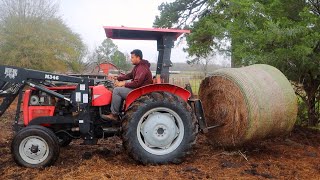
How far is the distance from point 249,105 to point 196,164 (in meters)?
1.24

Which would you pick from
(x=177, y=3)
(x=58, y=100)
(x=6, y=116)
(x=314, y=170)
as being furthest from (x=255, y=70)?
(x=177, y=3)

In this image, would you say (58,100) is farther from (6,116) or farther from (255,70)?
(6,116)

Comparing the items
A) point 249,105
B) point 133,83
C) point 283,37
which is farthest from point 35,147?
point 283,37

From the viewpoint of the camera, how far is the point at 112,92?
5.94m

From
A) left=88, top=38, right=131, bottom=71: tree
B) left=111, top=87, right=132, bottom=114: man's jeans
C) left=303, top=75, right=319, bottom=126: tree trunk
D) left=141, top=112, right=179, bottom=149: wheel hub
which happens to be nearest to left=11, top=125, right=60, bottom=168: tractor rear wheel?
left=111, top=87, right=132, bottom=114: man's jeans

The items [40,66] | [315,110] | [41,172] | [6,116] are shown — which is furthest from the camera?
[40,66]

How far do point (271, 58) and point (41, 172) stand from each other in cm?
504

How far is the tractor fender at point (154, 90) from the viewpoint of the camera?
574 cm

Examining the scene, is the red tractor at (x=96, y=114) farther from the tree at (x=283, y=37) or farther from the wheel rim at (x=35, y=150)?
the tree at (x=283, y=37)

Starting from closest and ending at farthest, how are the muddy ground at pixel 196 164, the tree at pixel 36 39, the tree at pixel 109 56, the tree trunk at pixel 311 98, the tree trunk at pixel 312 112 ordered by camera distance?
the muddy ground at pixel 196 164, the tree trunk at pixel 311 98, the tree trunk at pixel 312 112, the tree at pixel 36 39, the tree at pixel 109 56

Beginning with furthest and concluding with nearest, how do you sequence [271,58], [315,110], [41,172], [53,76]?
[315,110]
[271,58]
[53,76]
[41,172]

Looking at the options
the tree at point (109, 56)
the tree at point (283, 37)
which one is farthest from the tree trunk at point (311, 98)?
the tree at point (109, 56)

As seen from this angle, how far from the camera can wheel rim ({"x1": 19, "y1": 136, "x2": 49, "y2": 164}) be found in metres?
5.45

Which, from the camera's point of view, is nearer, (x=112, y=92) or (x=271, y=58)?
(x=112, y=92)
